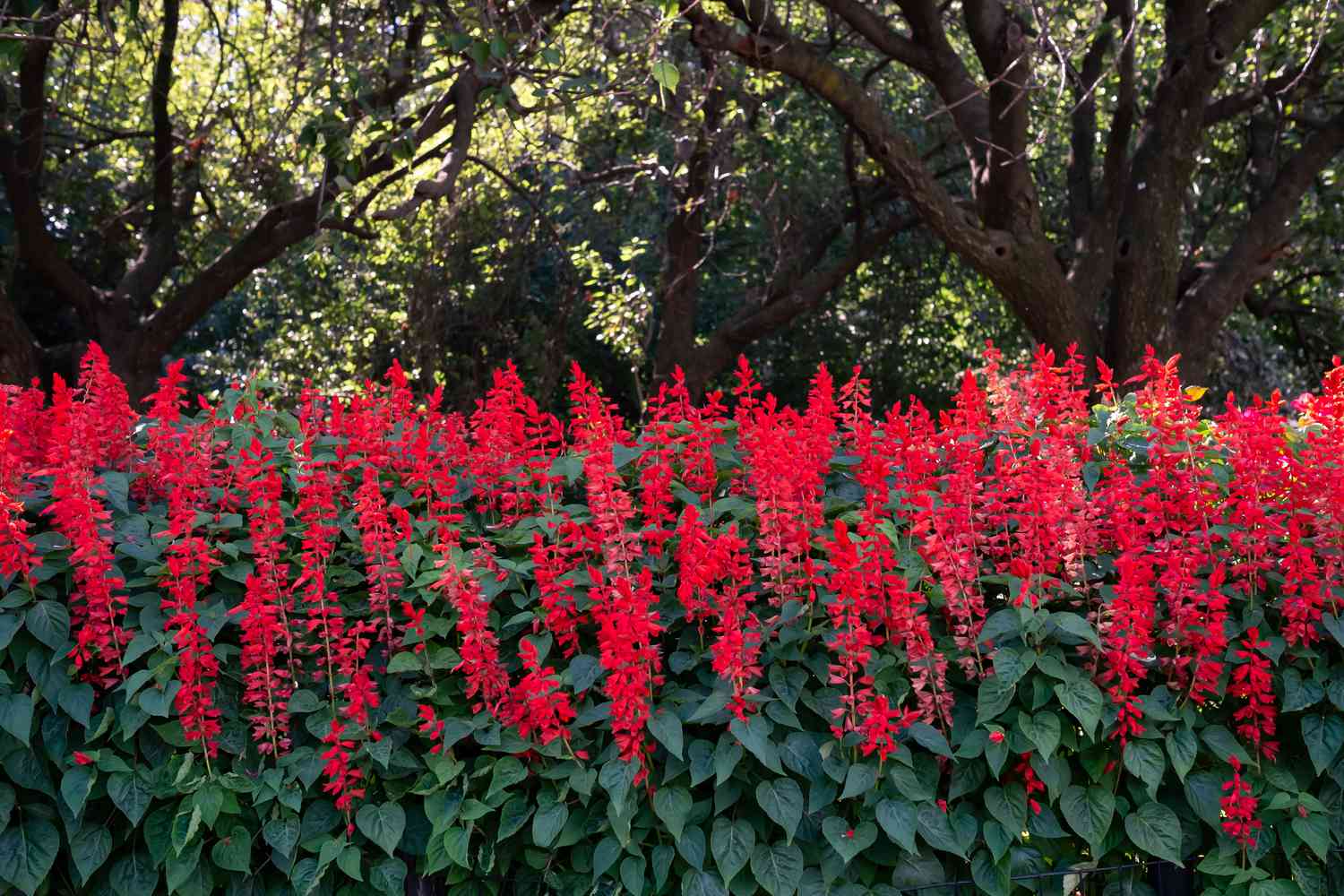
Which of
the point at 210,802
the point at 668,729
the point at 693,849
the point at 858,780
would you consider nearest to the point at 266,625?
the point at 210,802

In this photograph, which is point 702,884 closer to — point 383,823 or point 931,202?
point 383,823

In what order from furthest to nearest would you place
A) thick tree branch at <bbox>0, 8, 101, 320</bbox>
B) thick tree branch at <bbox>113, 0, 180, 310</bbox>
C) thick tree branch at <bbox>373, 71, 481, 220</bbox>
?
thick tree branch at <bbox>113, 0, 180, 310</bbox> < thick tree branch at <bbox>0, 8, 101, 320</bbox> < thick tree branch at <bbox>373, 71, 481, 220</bbox>

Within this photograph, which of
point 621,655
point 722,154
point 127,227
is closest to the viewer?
point 621,655

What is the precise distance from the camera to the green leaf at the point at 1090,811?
132 inches

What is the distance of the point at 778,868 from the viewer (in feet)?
10.8

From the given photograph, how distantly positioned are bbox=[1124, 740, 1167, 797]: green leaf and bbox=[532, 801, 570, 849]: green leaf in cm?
139

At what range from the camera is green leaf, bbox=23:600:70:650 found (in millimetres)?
3457

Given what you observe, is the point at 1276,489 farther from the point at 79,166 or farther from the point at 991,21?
the point at 79,166

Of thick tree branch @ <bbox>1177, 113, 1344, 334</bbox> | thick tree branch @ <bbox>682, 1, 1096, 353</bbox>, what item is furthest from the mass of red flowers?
thick tree branch @ <bbox>1177, 113, 1344, 334</bbox>

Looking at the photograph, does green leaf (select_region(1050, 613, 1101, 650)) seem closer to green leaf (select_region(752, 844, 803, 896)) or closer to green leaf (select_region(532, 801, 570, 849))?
green leaf (select_region(752, 844, 803, 896))

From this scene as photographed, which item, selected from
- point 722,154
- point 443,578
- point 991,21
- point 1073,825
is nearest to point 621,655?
point 443,578

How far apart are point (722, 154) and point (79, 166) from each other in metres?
5.98

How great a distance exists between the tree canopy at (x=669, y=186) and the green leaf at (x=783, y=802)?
146 inches

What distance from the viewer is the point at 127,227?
44.3 feet
